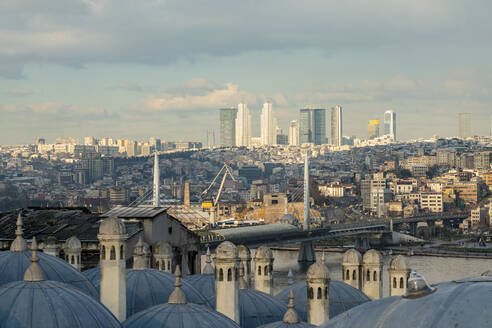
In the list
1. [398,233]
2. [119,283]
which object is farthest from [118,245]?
[398,233]

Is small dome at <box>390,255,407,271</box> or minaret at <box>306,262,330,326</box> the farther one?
small dome at <box>390,255,407,271</box>

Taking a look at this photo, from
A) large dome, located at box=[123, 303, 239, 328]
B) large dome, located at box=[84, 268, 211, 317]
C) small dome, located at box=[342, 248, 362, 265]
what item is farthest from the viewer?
small dome, located at box=[342, 248, 362, 265]

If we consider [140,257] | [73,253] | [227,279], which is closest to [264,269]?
[140,257]

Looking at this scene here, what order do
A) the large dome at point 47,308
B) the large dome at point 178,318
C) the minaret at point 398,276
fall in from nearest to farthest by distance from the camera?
the large dome at point 47,308
the large dome at point 178,318
the minaret at point 398,276

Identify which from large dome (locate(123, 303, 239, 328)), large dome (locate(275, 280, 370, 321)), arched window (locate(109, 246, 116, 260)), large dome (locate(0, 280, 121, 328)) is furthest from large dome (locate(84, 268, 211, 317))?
large dome (locate(0, 280, 121, 328))

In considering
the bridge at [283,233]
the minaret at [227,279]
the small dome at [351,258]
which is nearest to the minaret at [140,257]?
the minaret at [227,279]

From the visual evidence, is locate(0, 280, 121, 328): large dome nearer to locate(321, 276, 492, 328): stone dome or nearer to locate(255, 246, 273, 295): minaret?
locate(321, 276, 492, 328): stone dome

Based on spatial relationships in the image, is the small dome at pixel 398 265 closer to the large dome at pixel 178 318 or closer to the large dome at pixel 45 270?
the large dome at pixel 178 318

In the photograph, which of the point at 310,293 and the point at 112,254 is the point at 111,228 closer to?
the point at 112,254
